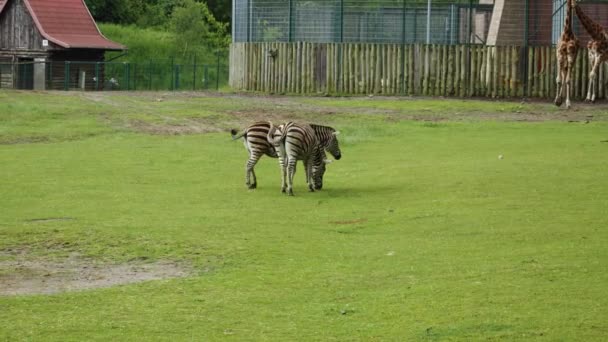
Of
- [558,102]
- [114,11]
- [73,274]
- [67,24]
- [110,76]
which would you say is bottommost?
[73,274]

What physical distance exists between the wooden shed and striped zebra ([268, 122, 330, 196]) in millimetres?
39932

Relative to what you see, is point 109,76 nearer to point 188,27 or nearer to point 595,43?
point 188,27

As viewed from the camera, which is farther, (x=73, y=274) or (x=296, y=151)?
(x=296, y=151)

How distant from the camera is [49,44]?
204 ft

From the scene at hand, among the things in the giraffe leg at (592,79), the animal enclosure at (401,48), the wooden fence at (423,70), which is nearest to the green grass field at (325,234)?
the giraffe leg at (592,79)

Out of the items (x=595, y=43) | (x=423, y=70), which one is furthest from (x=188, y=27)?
(x=595, y=43)

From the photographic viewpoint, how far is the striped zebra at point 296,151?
1920cm

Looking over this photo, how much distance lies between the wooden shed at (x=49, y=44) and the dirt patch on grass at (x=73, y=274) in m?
45.6

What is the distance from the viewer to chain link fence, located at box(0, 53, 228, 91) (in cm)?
5897

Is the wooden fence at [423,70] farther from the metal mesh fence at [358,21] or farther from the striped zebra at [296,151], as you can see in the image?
the striped zebra at [296,151]

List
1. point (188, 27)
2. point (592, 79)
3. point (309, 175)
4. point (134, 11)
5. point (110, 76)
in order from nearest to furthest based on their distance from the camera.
→ point (309, 175) → point (592, 79) → point (110, 76) → point (188, 27) → point (134, 11)

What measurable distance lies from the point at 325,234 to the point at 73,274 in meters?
3.71

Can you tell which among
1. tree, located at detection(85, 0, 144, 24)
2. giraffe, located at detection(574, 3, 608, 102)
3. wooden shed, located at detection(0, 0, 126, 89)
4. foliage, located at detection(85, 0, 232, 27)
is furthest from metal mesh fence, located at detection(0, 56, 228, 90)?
giraffe, located at detection(574, 3, 608, 102)

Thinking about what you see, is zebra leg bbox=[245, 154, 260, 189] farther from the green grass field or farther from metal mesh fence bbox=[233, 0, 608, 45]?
metal mesh fence bbox=[233, 0, 608, 45]
